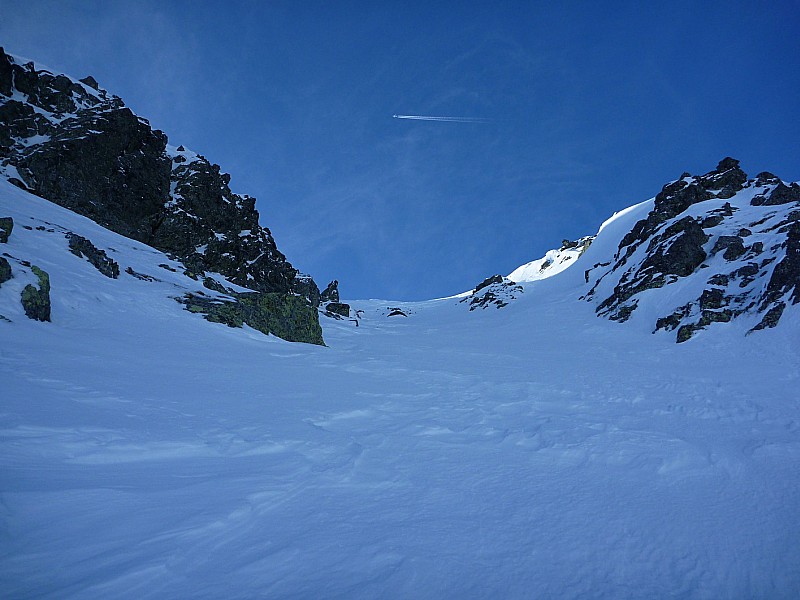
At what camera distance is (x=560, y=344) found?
1781 centimetres

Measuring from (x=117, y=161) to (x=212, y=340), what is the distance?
37.8 m

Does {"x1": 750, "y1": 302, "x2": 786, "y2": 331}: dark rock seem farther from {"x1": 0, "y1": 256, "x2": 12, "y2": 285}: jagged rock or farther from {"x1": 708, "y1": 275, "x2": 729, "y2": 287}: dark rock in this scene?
{"x1": 0, "y1": 256, "x2": 12, "y2": 285}: jagged rock

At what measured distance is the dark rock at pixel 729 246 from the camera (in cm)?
2058

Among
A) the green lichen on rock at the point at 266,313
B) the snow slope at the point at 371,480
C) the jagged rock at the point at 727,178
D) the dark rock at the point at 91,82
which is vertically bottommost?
the snow slope at the point at 371,480

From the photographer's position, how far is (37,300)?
8.97 m

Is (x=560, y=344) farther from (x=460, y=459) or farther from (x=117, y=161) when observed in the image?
(x=117, y=161)

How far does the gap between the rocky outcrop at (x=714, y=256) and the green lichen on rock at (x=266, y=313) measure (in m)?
17.2

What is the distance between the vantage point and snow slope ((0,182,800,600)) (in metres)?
2.72

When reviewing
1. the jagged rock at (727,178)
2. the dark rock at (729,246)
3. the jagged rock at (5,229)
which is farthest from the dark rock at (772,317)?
the jagged rock at (5,229)

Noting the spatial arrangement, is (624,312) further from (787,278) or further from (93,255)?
(93,255)

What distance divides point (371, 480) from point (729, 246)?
86.6 feet

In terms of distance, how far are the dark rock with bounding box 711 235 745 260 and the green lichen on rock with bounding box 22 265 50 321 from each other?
2920 cm

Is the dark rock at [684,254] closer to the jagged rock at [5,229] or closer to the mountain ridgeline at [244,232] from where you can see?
the mountain ridgeline at [244,232]

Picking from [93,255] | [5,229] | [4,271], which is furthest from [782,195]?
[5,229]
